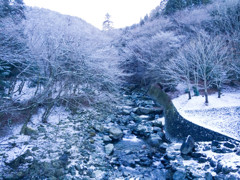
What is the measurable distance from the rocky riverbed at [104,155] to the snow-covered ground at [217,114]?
87 cm

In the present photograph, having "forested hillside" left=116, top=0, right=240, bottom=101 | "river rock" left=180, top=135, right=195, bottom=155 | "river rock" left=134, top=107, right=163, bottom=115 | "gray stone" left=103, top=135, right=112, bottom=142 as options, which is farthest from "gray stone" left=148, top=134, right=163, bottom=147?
"forested hillside" left=116, top=0, right=240, bottom=101

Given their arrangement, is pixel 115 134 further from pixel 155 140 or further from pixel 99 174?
pixel 99 174

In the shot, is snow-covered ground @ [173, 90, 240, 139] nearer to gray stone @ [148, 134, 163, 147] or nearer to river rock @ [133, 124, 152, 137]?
gray stone @ [148, 134, 163, 147]

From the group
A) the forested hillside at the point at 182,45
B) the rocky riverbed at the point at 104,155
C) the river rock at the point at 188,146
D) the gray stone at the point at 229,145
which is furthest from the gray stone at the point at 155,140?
the forested hillside at the point at 182,45

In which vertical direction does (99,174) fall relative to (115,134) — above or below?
below

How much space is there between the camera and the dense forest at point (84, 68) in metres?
7.37

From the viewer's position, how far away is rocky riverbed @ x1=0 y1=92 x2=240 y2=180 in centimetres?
566

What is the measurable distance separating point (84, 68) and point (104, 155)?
5024 millimetres

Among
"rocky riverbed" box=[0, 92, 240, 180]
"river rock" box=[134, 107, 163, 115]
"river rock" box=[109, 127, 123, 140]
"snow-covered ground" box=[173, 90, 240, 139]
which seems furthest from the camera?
"river rock" box=[134, 107, 163, 115]

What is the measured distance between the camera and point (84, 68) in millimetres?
9711

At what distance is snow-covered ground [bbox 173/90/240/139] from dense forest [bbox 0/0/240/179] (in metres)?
0.77

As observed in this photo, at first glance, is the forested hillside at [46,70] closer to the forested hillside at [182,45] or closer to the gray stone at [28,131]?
the gray stone at [28,131]

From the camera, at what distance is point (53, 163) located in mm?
6062

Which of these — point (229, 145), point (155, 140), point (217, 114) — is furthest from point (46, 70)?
point (217, 114)
